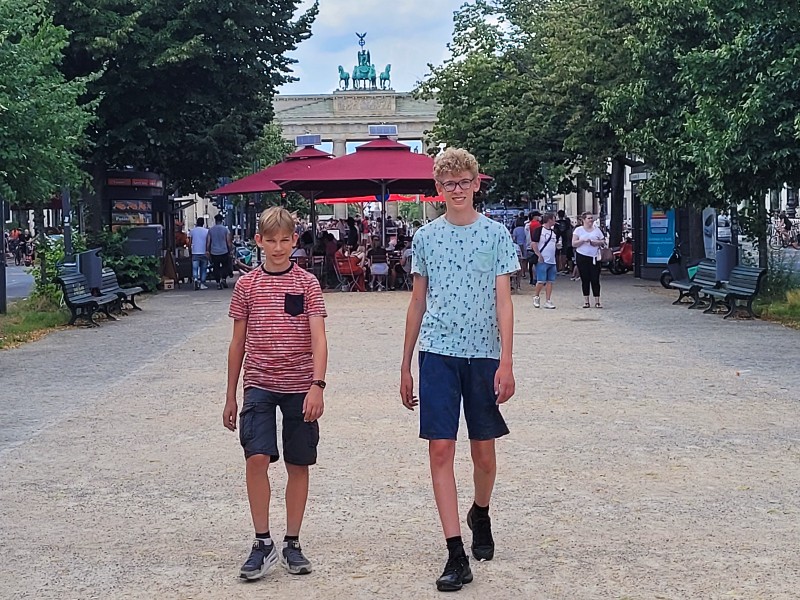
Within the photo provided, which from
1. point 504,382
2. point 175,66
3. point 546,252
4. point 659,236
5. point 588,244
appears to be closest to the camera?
point 504,382

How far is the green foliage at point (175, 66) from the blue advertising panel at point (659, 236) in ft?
30.2

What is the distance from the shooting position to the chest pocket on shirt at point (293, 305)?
227 inches

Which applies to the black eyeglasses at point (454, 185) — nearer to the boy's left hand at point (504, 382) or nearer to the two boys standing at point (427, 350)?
the two boys standing at point (427, 350)

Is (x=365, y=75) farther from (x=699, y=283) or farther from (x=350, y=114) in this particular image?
(x=699, y=283)

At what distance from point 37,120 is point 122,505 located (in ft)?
33.6

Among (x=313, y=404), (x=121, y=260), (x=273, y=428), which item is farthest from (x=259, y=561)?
(x=121, y=260)

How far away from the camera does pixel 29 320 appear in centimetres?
1986

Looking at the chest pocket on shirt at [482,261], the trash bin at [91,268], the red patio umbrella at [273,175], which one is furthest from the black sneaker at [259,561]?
the red patio umbrella at [273,175]

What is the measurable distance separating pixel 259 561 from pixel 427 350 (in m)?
1.14

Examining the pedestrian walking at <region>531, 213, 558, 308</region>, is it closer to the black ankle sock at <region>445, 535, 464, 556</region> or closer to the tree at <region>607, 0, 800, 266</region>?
the tree at <region>607, 0, 800, 266</region>

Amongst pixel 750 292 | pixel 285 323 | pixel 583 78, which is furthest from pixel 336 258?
pixel 285 323

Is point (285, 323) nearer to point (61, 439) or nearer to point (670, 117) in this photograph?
point (61, 439)

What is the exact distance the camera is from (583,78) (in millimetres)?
31125

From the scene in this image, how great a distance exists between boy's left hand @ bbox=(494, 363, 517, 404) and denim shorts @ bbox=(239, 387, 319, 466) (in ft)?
2.71
